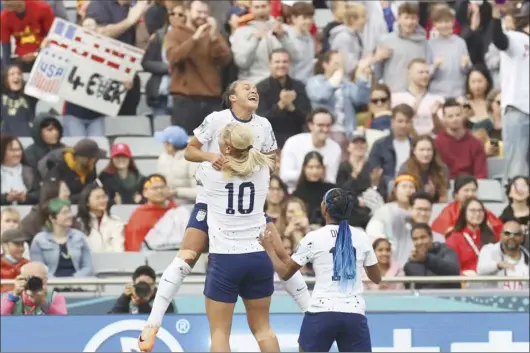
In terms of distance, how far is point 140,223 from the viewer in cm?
1656

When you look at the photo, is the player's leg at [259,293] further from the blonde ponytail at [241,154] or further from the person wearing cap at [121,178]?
the person wearing cap at [121,178]

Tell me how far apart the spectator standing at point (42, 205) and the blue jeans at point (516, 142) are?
179 inches

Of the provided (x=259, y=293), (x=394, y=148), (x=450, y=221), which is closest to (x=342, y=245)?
(x=259, y=293)

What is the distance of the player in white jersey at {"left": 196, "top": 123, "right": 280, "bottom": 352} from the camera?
1184 centimetres

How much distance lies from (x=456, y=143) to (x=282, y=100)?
183 cm

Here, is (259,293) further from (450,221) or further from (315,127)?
(315,127)

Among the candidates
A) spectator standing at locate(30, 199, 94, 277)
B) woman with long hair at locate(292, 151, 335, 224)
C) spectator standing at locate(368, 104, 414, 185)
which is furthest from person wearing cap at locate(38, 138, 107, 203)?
spectator standing at locate(368, 104, 414, 185)

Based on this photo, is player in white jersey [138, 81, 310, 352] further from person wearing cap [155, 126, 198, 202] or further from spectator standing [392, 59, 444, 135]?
spectator standing [392, 59, 444, 135]

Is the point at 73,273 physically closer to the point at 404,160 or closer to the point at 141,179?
the point at 141,179

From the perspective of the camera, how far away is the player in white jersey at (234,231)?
11844mm

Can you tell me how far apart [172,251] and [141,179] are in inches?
57.5

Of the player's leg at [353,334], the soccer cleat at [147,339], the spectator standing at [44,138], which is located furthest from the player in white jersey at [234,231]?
Result: the spectator standing at [44,138]

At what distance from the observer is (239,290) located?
478 inches

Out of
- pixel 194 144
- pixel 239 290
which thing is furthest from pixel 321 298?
pixel 194 144
